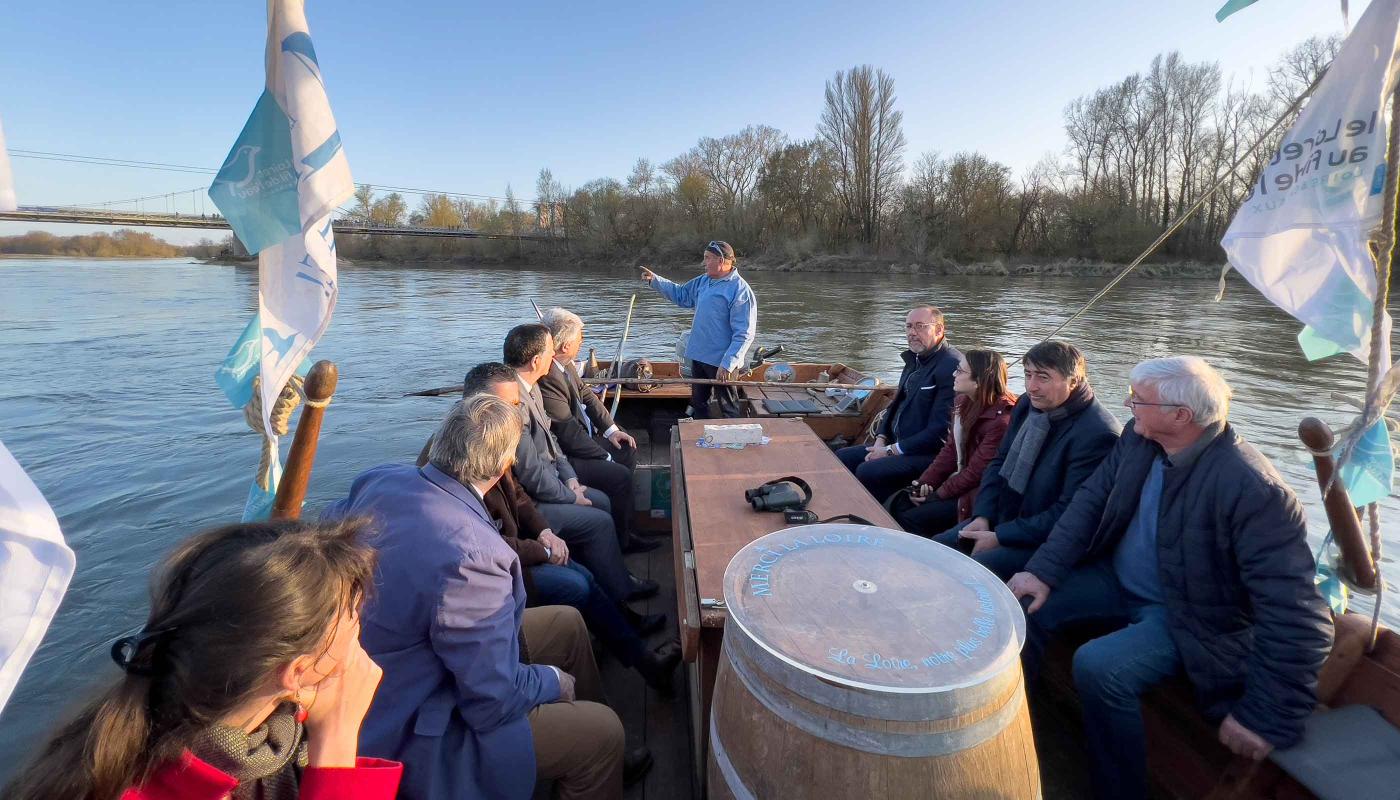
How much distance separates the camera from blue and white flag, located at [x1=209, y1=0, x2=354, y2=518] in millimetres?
1791

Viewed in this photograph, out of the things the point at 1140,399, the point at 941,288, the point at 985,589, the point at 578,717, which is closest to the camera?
the point at 985,589

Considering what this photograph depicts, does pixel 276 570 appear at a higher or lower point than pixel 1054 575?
higher

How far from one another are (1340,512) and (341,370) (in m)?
13.4

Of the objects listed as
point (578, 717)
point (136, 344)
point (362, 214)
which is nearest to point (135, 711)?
point (578, 717)

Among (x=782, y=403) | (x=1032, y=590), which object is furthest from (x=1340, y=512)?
(x=782, y=403)

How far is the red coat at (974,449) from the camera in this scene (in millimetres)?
3021

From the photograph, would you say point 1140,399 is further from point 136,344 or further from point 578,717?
point 136,344

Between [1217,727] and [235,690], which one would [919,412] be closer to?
[1217,727]

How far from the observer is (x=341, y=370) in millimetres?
12203

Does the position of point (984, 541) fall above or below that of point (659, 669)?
above

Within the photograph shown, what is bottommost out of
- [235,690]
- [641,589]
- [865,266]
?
[641,589]

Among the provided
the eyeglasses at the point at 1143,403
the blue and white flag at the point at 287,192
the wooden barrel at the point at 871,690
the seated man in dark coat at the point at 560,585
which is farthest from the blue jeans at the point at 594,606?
the eyeglasses at the point at 1143,403

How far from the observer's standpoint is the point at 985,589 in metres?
1.24

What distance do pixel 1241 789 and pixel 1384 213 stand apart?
1.43 m
